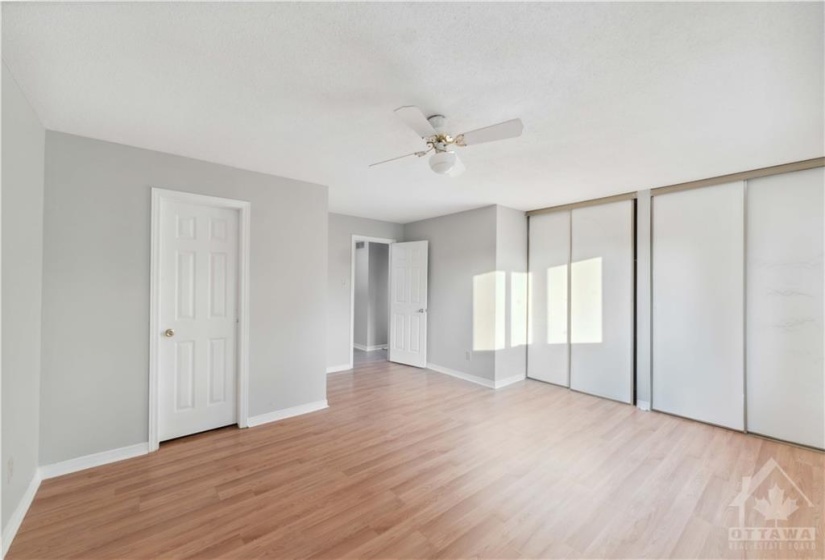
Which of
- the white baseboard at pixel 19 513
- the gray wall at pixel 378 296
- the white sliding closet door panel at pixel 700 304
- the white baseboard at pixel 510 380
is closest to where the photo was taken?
the white baseboard at pixel 19 513

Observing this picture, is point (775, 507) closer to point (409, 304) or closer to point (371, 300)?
point (409, 304)

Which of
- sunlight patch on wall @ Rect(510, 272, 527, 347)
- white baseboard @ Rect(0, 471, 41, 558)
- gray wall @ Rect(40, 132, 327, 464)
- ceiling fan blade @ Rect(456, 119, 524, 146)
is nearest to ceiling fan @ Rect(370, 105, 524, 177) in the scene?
ceiling fan blade @ Rect(456, 119, 524, 146)

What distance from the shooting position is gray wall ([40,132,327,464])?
2.41m

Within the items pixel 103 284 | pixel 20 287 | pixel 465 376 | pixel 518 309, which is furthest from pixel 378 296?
pixel 20 287

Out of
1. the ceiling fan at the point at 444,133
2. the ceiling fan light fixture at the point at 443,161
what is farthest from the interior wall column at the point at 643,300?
the ceiling fan light fixture at the point at 443,161

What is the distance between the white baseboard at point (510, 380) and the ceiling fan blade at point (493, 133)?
340 cm

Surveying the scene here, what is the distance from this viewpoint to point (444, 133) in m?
2.17

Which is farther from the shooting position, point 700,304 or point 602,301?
point 602,301

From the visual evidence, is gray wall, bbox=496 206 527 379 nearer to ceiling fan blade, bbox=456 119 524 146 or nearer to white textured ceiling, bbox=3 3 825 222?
white textured ceiling, bbox=3 3 825 222

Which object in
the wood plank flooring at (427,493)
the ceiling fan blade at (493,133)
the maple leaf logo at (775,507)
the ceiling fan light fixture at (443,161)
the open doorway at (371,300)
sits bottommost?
the maple leaf logo at (775,507)

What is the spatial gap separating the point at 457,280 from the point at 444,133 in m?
3.10

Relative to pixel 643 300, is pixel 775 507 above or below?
below

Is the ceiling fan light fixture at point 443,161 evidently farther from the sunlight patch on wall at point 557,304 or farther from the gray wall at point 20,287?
the sunlight patch on wall at point 557,304

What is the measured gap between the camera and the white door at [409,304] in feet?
18.0
